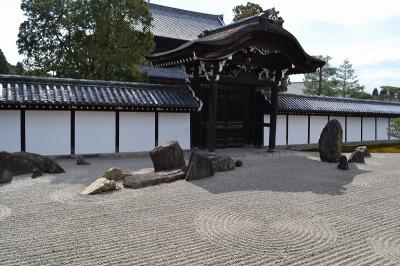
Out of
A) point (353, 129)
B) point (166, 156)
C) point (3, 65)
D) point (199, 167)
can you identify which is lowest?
point (199, 167)

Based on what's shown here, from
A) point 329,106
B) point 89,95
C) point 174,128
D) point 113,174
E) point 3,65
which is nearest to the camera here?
point 113,174

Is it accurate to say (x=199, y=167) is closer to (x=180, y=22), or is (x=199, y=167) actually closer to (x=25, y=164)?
(x=25, y=164)

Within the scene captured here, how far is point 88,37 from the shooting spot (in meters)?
19.3

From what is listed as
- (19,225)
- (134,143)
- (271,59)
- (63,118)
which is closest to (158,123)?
(134,143)

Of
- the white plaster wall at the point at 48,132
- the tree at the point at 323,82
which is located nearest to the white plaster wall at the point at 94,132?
the white plaster wall at the point at 48,132

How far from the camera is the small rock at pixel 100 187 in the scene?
9.18m

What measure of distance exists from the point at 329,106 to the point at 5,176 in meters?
18.4

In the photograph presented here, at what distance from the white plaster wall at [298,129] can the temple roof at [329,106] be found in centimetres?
43

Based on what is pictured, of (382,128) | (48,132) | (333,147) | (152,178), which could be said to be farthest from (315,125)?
(48,132)

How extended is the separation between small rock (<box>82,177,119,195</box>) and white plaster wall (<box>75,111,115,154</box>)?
580 cm

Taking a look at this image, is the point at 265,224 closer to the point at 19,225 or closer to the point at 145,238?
the point at 145,238

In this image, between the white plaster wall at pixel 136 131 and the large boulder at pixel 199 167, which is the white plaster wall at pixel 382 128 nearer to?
the white plaster wall at pixel 136 131

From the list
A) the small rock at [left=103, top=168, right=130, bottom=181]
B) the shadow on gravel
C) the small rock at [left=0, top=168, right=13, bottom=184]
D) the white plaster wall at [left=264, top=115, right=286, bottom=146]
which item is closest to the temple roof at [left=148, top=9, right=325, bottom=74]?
the white plaster wall at [left=264, top=115, right=286, bottom=146]

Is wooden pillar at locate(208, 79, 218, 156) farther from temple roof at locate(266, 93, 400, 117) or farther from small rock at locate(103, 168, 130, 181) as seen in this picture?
small rock at locate(103, 168, 130, 181)
